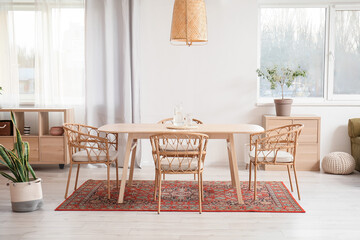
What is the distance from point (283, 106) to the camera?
5211mm

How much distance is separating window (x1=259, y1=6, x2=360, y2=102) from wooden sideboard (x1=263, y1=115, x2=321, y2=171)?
0.57 meters

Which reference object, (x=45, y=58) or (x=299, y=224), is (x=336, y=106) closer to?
(x=299, y=224)

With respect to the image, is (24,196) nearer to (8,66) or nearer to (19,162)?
(19,162)

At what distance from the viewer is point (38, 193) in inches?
142

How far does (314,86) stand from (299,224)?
2879 millimetres

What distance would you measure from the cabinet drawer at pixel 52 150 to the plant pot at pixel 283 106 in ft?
9.16

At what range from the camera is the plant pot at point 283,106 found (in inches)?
205

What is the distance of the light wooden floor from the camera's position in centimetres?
304

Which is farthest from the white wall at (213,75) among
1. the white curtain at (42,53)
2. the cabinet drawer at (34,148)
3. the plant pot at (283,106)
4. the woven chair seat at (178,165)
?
the woven chair seat at (178,165)

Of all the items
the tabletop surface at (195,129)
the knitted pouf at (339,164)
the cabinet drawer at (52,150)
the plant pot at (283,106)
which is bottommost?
the knitted pouf at (339,164)

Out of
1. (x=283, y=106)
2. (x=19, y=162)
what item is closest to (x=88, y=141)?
(x=19, y=162)

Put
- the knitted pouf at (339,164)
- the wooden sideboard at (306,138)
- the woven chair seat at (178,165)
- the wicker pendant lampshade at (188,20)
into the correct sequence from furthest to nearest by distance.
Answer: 1. the wooden sideboard at (306,138)
2. the knitted pouf at (339,164)
3. the woven chair seat at (178,165)
4. the wicker pendant lampshade at (188,20)

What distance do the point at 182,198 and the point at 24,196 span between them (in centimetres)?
142

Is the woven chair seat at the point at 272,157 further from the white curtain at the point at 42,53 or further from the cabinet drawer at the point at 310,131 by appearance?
the white curtain at the point at 42,53
